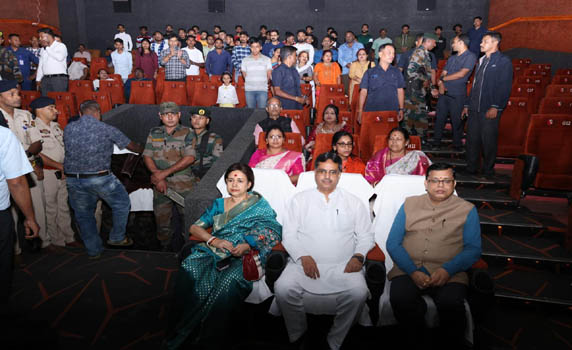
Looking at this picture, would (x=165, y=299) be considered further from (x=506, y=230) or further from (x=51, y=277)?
(x=506, y=230)

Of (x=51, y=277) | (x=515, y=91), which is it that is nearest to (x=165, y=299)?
(x=51, y=277)

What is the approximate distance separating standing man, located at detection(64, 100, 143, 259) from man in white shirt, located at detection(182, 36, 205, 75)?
4.44m

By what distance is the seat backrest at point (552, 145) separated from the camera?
3801 mm

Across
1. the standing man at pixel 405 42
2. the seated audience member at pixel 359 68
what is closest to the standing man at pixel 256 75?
the seated audience member at pixel 359 68

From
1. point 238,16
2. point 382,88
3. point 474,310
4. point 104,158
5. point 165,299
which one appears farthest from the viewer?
point 238,16

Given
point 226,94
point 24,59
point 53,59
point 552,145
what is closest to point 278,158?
point 552,145

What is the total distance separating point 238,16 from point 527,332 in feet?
38.6

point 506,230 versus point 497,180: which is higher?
point 497,180

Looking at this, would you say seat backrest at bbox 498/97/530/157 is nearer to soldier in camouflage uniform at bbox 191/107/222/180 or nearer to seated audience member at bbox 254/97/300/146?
seated audience member at bbox 254/97/300/146

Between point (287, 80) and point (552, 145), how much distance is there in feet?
9.77

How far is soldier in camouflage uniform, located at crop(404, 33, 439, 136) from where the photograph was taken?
4.96 metres

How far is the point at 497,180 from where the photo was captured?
Result: 399 cm

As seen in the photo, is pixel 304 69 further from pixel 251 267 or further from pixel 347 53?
pixel 251 267

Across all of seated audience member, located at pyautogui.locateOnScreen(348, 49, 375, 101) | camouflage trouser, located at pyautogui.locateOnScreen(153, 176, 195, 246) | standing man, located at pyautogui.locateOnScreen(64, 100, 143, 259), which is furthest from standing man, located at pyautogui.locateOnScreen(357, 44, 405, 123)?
standing man, located at pyautogui.locateOnScreen(64, 100, 143, 259)
